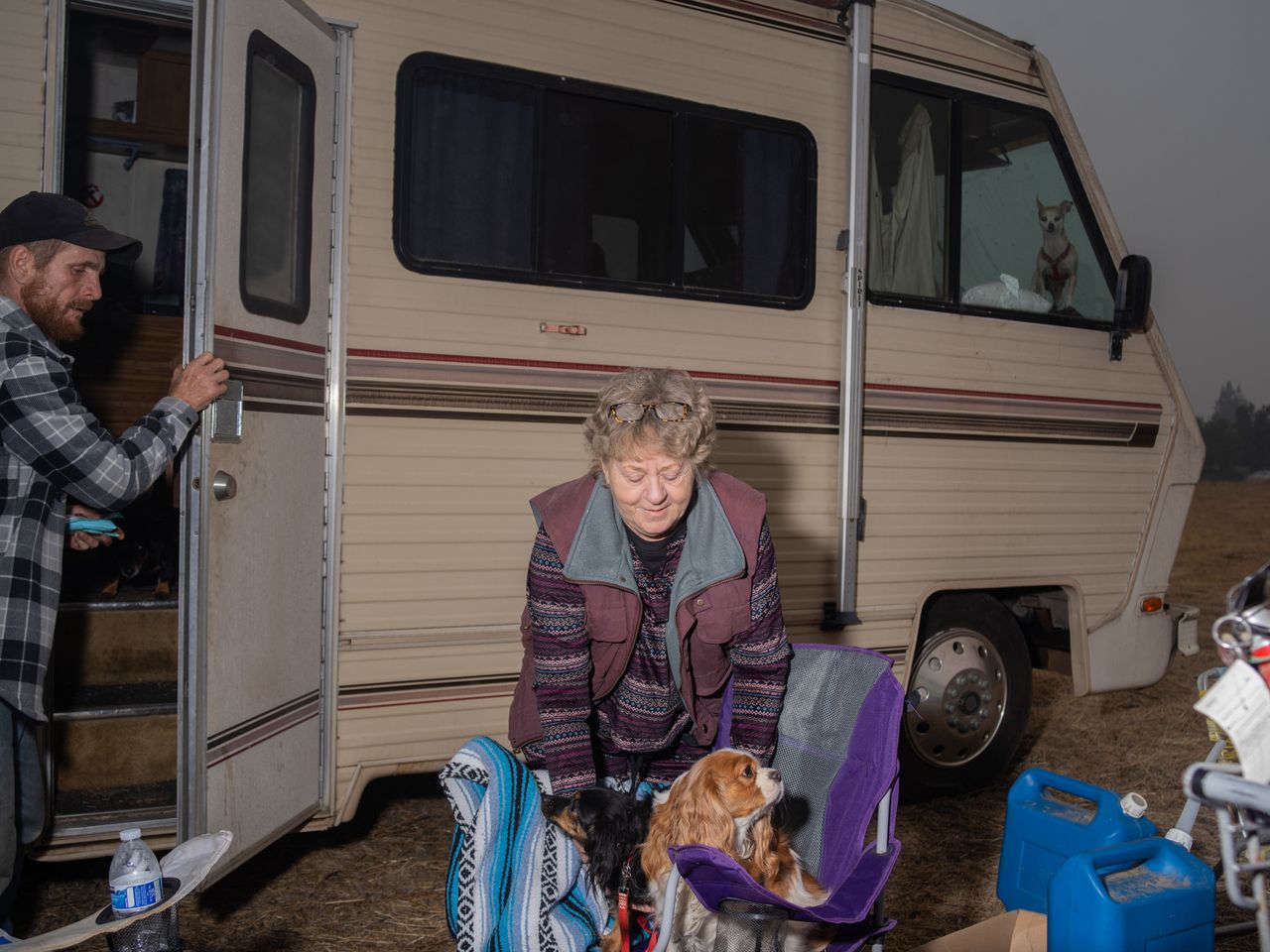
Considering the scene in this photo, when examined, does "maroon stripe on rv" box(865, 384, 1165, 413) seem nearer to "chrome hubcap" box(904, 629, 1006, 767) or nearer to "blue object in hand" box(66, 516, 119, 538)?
"chrome hubcap" box(904, 629, 1006, 767)

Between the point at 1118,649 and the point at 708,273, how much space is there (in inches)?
98.4

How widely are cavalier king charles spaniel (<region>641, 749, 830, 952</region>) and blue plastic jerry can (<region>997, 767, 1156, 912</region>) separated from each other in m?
0.85

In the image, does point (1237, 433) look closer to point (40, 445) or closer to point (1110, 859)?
point (1110, 859)

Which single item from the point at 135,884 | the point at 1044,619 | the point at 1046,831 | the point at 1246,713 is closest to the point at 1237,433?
the point at 1044,619

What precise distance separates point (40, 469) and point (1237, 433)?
14.0m

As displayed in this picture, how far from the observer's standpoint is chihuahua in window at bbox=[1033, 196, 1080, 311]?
15.3 ft

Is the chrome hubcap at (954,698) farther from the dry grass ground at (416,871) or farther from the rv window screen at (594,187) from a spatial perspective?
the rv window screen at (594,187)

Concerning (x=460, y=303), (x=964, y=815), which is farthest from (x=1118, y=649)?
(x=460, y=303)

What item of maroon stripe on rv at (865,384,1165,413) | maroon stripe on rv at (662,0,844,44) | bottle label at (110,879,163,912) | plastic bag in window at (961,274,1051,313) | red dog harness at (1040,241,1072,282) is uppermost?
maroon stripe on rv at (662,0,844,44)

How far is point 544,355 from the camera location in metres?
3.65

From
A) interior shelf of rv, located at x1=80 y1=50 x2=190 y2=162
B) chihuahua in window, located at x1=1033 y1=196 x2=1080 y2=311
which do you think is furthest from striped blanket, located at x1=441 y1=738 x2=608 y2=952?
interior shelf of rv, located at x1=80 y1=50 x2=190 y2=162

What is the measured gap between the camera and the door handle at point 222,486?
9.58 feet

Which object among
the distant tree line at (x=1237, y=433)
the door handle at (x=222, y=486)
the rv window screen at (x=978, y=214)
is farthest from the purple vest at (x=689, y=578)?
the distant tree line at (x=1237, y=433)

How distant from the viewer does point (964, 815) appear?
14.6 feet
